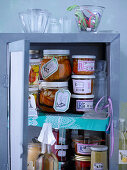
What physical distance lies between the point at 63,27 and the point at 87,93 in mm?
416

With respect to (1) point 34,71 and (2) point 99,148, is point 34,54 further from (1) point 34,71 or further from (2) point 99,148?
(2) point 99,148

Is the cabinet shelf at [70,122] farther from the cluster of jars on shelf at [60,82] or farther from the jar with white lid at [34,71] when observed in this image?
the jar with white lid at [34,71]

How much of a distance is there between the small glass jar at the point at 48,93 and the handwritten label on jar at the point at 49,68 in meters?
0.05

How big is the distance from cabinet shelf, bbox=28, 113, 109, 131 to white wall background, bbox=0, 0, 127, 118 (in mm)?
462

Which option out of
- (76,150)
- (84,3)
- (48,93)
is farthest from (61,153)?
(84,3)

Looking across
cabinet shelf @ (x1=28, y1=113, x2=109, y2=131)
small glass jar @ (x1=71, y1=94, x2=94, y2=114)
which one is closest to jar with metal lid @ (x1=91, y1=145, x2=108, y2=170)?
cabinet shelf @ (x1=28, y1=113, x2=109, y2=131)

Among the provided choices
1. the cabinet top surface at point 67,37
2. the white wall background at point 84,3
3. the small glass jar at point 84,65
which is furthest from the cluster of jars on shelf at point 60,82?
the white wall background at point 84,3

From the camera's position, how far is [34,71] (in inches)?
64.0

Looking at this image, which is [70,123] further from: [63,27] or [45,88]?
[63,27]

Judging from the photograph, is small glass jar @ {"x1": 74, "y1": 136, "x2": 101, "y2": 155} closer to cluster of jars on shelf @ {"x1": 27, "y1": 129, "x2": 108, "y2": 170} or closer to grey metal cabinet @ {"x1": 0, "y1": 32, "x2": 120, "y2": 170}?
cluster of jars on shelf @ {"x1": 27, "y1": 129, "x2": 108, "y2": 170}

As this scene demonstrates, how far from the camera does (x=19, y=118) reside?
1.34 m

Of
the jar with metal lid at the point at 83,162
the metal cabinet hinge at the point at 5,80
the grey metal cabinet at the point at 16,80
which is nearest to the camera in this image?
the grey metal cabinet at the point at 16,80

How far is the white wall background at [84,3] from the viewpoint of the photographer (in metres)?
1.95

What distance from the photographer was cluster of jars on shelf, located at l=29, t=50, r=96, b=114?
159 centimetres
